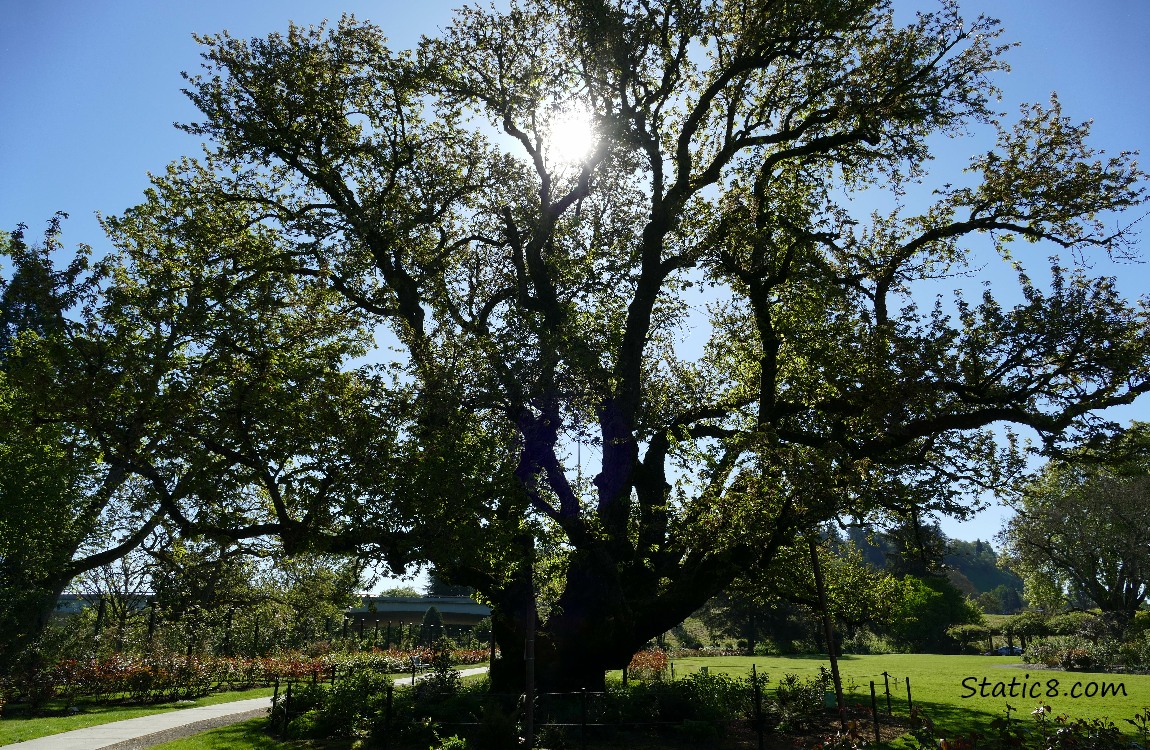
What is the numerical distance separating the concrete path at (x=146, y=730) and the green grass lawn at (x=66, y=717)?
Result: 465 mm

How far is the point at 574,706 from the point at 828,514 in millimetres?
7246

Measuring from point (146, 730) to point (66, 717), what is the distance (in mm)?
4475

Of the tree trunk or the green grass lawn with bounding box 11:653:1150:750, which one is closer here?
the green grass lawn with bounding box 11:653:1150:750

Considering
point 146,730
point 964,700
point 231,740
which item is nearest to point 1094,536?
point 964,700

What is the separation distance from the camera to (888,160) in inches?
659

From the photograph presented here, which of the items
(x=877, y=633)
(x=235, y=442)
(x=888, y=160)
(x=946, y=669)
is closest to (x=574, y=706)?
(x=235, y=442)

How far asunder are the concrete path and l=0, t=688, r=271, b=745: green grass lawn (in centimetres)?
46

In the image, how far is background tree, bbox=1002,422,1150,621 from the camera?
38312 millimetres

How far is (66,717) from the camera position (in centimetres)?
1623

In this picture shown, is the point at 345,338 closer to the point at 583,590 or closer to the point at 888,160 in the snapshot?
the point at 583,590

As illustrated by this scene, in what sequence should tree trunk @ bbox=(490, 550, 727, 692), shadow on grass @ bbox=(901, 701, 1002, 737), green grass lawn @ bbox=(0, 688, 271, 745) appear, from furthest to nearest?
shadow on grass @ bbox=(901, 701, 1002, 737), tree trunk @ bbox=(490, 550, 727, 692), green grass lawn @ bbox=(0, 688, 271, 745)

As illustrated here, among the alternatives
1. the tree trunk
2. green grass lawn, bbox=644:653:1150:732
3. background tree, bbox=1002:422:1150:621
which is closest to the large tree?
the tree trunk

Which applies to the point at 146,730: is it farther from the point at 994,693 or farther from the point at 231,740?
the point at 994,693

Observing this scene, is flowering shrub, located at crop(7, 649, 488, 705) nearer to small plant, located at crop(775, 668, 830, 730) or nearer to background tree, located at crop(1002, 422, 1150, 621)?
small plant, located at crop(775, 668, 830, 730)
